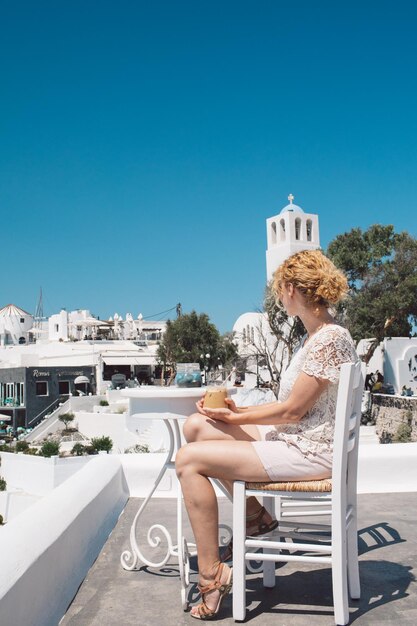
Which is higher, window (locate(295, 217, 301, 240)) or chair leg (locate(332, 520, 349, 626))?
window (locate(295, 217, 301, 240))

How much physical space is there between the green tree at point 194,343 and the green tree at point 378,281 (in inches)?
402

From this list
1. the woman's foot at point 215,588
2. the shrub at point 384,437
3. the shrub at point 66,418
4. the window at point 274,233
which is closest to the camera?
the woman's foot at point 215,588

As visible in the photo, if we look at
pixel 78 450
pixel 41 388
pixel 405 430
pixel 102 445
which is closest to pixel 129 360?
pixel 41 388

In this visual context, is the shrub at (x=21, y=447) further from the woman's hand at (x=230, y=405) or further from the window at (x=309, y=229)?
the woman's hand at (x=230, y=405)

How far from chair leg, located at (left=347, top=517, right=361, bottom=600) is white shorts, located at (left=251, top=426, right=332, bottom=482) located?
0.32m

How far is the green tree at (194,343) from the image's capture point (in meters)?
38.3

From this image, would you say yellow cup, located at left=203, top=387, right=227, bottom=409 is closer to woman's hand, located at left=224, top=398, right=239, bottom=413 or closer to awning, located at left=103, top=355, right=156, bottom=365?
woman's hand, located at left=224, top=398, right=239, bottom=413

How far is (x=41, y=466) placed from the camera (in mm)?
20531

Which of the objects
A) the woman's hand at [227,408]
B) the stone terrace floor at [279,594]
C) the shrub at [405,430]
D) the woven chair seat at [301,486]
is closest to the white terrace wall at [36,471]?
the shrub at [405,430]

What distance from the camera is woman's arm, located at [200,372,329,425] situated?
2396 millimetres

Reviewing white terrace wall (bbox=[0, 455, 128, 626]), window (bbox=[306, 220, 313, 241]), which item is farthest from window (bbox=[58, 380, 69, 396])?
white terrace wall (bbox=[0, 455, 128, 626])

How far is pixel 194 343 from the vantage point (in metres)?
39.7

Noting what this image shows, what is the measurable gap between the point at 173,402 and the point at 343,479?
85 cm

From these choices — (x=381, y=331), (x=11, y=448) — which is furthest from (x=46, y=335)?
(x=381, y=331)
